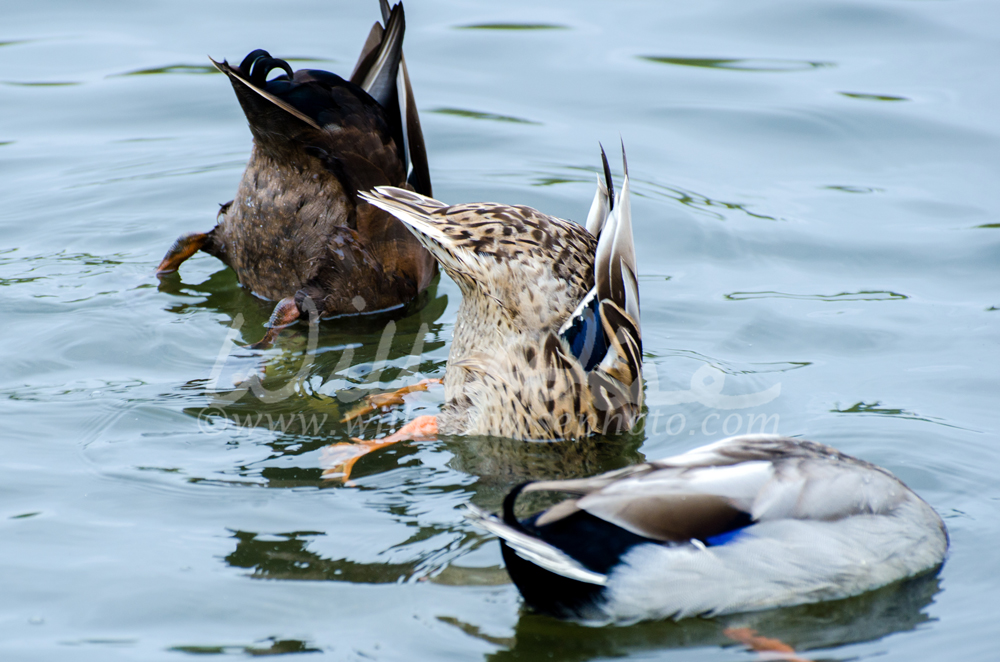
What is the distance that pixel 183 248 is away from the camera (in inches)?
239

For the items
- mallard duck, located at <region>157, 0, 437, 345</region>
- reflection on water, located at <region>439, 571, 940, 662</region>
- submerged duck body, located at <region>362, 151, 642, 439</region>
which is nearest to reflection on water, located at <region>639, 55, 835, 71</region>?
mallard duck, located at <region>157, 0, 437, 345</region>

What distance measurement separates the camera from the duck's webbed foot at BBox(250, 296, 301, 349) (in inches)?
218

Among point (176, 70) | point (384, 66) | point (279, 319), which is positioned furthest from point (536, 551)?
point (176, 70)

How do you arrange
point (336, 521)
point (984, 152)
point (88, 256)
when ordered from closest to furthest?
point (336, 521) → point (88, 256) → point (984, 152)

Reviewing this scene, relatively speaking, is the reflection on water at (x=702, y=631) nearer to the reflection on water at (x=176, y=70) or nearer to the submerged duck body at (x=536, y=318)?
the submerged duck body at (x=536, y=318)

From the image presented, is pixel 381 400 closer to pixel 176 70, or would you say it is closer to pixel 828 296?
pixel 828 296

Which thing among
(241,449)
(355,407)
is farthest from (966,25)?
(241,449)

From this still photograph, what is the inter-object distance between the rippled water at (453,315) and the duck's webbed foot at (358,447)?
54mm

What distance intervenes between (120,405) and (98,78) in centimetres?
518

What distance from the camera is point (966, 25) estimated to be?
980cm

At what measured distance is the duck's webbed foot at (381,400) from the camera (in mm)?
4883

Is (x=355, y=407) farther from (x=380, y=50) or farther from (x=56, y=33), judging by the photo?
(x=56, y=33)

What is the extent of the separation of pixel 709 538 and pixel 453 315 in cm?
296

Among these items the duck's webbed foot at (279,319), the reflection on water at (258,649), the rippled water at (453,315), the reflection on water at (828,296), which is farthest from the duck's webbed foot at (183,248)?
the reflection on water at (258,649)
